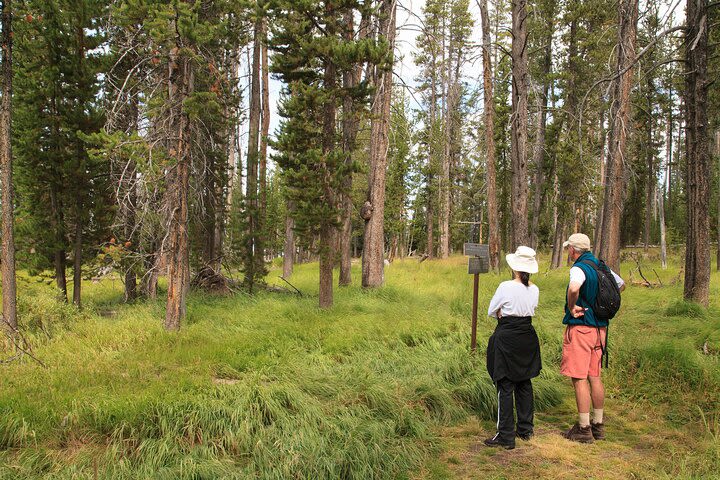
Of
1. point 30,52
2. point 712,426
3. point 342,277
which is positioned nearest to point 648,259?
point 342,277

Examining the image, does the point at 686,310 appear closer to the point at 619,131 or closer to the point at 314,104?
the point at 619,131

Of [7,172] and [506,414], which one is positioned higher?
[7,172]

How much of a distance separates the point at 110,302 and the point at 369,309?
764 cm

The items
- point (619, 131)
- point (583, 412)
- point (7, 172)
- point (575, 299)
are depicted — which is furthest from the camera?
point (619, 131)

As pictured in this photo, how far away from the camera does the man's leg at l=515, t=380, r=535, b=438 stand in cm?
475

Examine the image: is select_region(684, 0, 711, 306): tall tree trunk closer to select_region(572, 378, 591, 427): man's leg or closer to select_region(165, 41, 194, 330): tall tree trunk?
select_region(572, 378, 591, 427): man's leg

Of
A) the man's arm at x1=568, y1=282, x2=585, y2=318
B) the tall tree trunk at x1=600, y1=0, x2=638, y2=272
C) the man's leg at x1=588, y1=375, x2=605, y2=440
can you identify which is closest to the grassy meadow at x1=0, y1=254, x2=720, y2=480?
the man's leg at x1=588, y1=375, x2=605, y2=440

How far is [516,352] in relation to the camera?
463 centimetres

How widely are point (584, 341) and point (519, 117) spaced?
6981 millimetres

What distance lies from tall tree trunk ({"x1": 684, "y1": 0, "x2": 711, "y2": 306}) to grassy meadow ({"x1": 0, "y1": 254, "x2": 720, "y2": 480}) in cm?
87

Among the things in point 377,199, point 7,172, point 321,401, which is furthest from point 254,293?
point 321,401

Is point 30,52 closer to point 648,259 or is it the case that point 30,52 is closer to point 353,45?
point 353,45

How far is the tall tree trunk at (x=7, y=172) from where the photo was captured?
7.02m

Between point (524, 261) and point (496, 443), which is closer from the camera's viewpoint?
point (496, 443)
